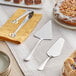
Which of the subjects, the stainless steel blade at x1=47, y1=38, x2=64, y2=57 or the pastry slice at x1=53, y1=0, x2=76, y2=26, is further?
the pastry slice at x1=53, y1=0, x2=76, y2=26

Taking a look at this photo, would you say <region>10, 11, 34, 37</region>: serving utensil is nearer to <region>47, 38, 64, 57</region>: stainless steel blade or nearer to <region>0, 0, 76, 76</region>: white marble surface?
<region>0, 0, 76, 76</region>: white marble surface

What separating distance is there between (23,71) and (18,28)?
27 centimetres

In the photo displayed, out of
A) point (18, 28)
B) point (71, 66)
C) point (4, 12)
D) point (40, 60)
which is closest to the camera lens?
point (71, 66)

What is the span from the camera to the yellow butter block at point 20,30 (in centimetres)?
107

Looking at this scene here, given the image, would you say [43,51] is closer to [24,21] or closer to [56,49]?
[56,49]

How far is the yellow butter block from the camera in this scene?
Answer: 3.51 feet

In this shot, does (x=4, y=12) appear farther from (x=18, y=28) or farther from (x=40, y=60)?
(x=40, y=60)

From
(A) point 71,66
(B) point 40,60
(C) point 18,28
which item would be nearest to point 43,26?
(C) point 18,28

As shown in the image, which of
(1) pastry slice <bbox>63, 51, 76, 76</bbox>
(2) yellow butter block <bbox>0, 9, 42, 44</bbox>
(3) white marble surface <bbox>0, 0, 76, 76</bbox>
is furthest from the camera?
(2) yellow butter block <bbox>0, 9, 42, 44</bbox>

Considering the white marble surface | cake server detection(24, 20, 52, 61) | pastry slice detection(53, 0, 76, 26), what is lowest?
the white marble surface

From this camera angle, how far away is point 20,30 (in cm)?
113

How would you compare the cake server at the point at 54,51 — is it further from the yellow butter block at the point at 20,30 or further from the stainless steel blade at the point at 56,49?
the yellow butter block at the point at 20,30

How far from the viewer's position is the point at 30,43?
1.07 meters

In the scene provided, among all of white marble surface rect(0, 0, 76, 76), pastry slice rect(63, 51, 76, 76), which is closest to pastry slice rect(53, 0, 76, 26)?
white marble surface rect(0, 0, 76, 76)
